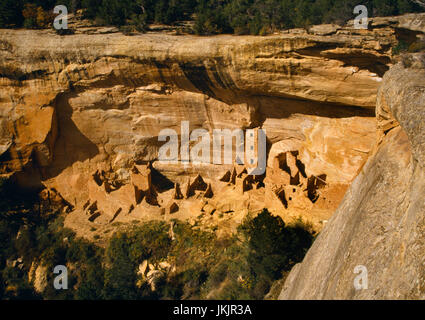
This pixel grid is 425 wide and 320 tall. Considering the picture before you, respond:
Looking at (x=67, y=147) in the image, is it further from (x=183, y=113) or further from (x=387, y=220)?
(x=387, y=220)

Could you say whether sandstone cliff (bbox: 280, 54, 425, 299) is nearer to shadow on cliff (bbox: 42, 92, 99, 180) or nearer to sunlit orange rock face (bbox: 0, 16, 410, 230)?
sunlit orange rock face (bbox: 0, 16, 410, 230)

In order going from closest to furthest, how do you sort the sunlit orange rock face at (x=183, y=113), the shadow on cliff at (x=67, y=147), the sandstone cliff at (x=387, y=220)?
the sandstone cliff at (x=387, y=220), the sunlit orange rock face at (x=183, y=113), the shadow on cliff at (x=67, y=147)

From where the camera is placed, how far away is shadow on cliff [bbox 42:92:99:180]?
14484 mm

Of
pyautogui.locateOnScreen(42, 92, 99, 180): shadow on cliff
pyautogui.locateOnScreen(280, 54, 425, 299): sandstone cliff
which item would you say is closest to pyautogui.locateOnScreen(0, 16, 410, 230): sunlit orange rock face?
pyautogui.locateOnScreen(42, 92, 99, 180): shadow on cliff

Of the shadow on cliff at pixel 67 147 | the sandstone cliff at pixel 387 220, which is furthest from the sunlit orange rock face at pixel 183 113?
the sandstone cliff at pixel 387 220

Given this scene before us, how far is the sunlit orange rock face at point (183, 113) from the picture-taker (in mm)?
10289

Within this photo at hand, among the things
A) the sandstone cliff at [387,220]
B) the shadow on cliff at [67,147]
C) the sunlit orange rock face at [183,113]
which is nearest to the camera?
the sandstone cliff at [387,220]

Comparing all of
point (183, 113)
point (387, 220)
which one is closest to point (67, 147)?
point (183, 113)

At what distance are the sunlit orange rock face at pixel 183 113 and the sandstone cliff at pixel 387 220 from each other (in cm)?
260

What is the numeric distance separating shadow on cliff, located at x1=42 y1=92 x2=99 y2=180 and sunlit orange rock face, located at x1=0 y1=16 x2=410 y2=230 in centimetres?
4

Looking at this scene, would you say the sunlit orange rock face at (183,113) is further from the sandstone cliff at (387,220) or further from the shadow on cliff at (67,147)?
the sandstone cliff at (387,220)

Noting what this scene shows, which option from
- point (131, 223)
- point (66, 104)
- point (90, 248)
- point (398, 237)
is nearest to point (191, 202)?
point (131, 223)

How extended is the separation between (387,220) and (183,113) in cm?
926
